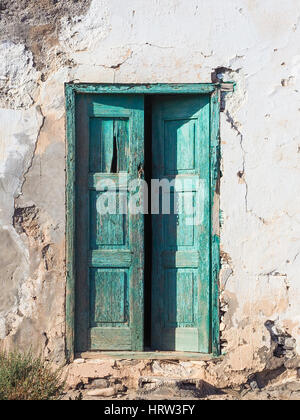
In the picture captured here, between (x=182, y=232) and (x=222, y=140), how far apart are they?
770mm

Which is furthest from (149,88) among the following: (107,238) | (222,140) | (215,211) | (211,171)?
(107,238)

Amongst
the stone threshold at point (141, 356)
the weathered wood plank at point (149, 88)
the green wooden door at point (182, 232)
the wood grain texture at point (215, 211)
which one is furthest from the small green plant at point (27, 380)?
the weathered wood plank at point (149, 88)

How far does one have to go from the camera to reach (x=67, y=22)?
5086mm

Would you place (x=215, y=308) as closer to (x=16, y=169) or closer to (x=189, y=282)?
(x=189, y=282)

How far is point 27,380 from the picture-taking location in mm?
4398

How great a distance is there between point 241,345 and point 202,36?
7.69 ft

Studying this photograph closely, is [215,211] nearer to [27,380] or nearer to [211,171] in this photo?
[211,171]

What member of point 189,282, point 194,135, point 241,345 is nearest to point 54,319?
A: point 189,282

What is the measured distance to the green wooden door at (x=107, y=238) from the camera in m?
5.08

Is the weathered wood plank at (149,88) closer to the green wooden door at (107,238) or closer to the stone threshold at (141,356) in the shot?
the green wooden door at (107,238)

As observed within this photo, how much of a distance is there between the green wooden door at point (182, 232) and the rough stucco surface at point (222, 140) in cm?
16

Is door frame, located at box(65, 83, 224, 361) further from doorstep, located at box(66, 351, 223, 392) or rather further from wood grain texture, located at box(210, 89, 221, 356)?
doorstep, located at box(66, 351, 223, 392)

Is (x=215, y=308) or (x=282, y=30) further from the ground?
(x=282, y=30)

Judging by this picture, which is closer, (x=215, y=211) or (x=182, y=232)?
(x=215, y=211)
